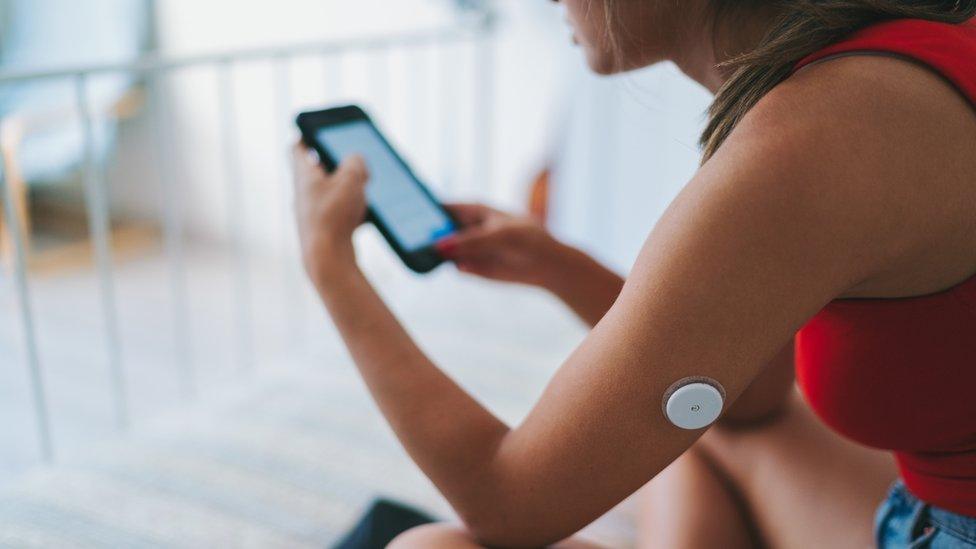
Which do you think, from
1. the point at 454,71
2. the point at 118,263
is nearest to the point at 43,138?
the point at 118,263

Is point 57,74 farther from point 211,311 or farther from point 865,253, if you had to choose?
point 211,311

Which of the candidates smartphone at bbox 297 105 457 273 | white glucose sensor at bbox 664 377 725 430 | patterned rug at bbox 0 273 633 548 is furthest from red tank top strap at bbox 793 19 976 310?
patterned rug at bbox 0 273 633 548

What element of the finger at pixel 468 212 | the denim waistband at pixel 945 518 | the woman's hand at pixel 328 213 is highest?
the woman's hand at pixel 328 213

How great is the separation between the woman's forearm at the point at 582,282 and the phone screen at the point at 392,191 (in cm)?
15

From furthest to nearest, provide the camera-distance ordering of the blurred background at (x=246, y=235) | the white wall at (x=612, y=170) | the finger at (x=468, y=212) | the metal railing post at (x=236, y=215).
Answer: the metal railing post at (x=236, y=215)
the white wall at (x=612, y=170)
the blurred background at (x=246, y=235)
the finger at (x=468, y=212)

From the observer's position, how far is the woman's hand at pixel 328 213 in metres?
0.65

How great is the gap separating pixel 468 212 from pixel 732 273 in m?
0.55

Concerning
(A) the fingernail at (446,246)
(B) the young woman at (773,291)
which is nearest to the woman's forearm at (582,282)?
(A) the fingernail at (446,246)

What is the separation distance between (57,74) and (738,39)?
0.92 meters

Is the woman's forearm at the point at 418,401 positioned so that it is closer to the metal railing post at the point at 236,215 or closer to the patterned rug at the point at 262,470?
the patterned rug at the point at 262,470

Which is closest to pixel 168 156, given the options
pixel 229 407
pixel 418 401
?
pixel 229 407

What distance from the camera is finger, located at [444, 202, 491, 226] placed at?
3.09ft

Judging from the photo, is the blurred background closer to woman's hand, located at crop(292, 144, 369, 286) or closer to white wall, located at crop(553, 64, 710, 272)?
white wall, located at crop(553, 64, 710, 272)

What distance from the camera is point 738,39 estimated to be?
56cm
